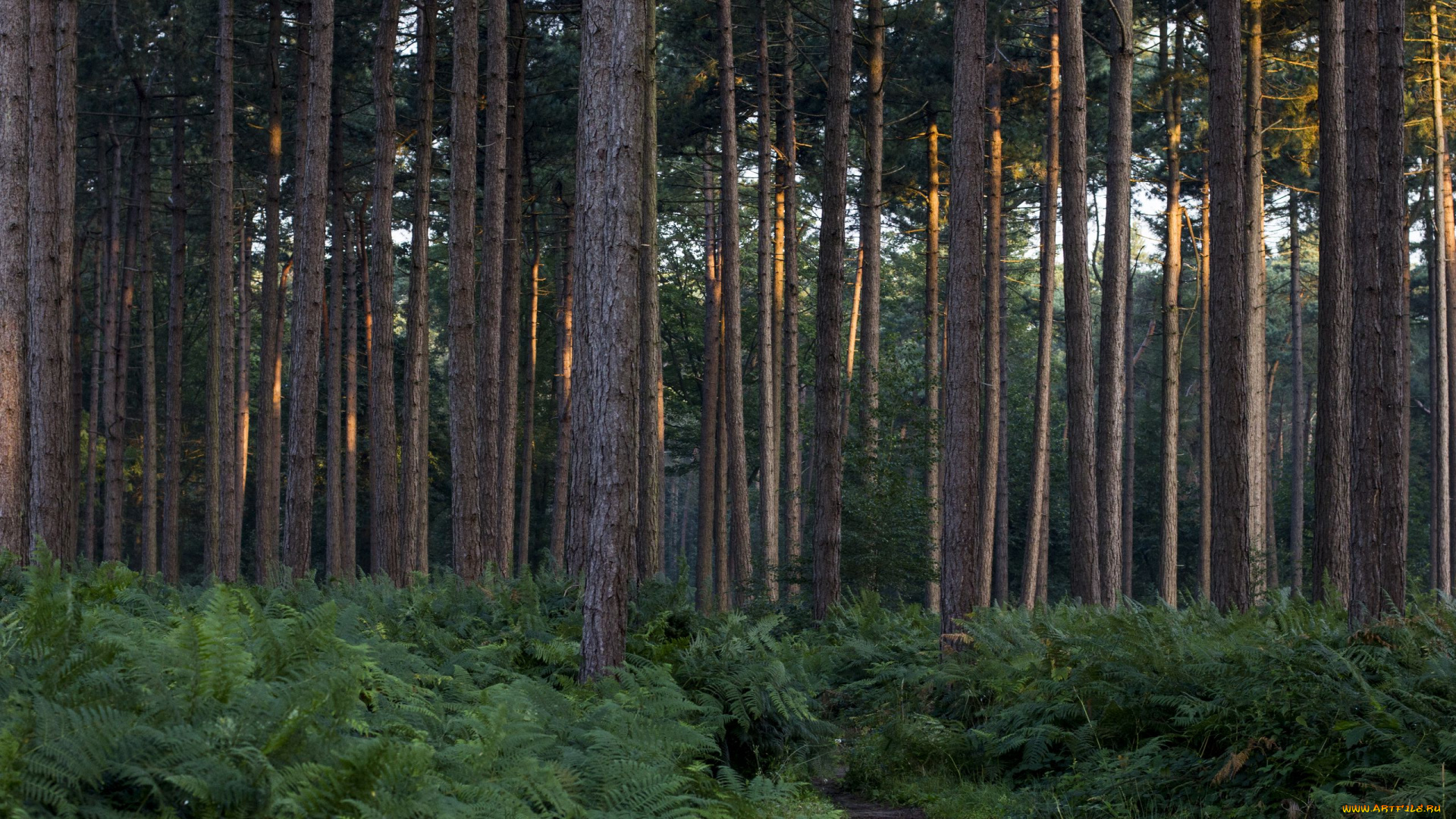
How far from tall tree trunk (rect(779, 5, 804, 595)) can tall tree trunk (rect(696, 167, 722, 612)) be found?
18.3 ft

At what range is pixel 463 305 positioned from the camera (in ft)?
46.8

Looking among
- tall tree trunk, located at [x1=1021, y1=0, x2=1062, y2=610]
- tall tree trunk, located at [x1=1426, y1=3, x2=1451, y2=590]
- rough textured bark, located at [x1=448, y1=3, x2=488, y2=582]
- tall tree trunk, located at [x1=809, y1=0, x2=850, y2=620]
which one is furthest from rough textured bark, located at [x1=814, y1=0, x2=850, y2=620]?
tall tree trunk, located at [x1=1426, y1=3, x2=1451, y2=590]

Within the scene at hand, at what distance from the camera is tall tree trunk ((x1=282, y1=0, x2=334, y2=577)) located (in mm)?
15398

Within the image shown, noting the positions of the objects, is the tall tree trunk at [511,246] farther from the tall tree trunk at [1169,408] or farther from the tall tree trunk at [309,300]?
the tall tree trunk at [1169,408]

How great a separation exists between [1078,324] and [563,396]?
15679 mm

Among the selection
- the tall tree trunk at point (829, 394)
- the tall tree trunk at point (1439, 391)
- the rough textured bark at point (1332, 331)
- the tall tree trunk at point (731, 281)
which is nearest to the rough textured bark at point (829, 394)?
the tall tree trunk at point (829, 394)

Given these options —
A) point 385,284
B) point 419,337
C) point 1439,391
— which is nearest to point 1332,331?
point 419,337

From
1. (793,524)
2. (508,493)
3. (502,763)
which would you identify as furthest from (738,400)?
(502,763)

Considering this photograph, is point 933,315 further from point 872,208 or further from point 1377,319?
point 1377,319

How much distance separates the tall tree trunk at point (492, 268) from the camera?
15.8 metres

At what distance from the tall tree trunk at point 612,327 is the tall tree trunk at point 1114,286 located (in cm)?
820

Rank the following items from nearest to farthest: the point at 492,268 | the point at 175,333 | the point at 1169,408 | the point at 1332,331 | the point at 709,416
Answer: the point at 1332,331 → the point at 492,268 → the point at 1169,408 → the point at 175,333 → the point at 709,416

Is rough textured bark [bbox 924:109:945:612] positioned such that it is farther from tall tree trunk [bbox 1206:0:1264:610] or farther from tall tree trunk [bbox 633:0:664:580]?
tall tree trunk [bbox 1206:0:1264:610]

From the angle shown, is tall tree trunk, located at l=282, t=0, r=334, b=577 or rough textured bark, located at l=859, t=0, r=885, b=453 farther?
rough textured bark, located at l=859, t=0, r=885, b=453
